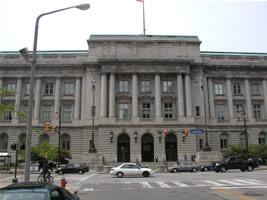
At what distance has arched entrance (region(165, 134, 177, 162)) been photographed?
59969 millimetres

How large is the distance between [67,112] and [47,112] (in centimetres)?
384

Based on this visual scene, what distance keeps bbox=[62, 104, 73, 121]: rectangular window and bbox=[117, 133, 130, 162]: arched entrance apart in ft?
35.8

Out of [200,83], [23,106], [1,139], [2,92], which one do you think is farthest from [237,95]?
[2,92]

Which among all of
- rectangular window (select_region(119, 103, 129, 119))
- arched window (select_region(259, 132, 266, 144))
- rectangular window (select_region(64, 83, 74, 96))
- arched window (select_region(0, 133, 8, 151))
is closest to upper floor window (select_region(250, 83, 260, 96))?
arched window (select_region(259, 132, 266, 144))

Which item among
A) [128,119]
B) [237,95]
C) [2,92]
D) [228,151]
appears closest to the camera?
[2,92]

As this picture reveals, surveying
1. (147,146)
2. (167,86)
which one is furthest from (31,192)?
(167,86)

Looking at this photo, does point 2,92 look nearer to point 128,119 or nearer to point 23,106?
point 128,119

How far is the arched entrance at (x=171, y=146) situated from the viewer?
60.0 meters

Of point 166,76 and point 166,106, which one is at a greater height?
point 166,76

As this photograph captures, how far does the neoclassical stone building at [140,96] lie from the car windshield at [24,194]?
51.4 m

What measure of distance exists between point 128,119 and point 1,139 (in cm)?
2443

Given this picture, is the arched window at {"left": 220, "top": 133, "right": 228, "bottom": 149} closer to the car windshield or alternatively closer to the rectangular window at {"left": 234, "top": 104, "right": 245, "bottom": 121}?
the rectangular window at {"left": 234, "top": 104, "right": 245, "bottom": 121}

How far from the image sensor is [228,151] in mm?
56469

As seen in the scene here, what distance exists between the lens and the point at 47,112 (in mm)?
62844
